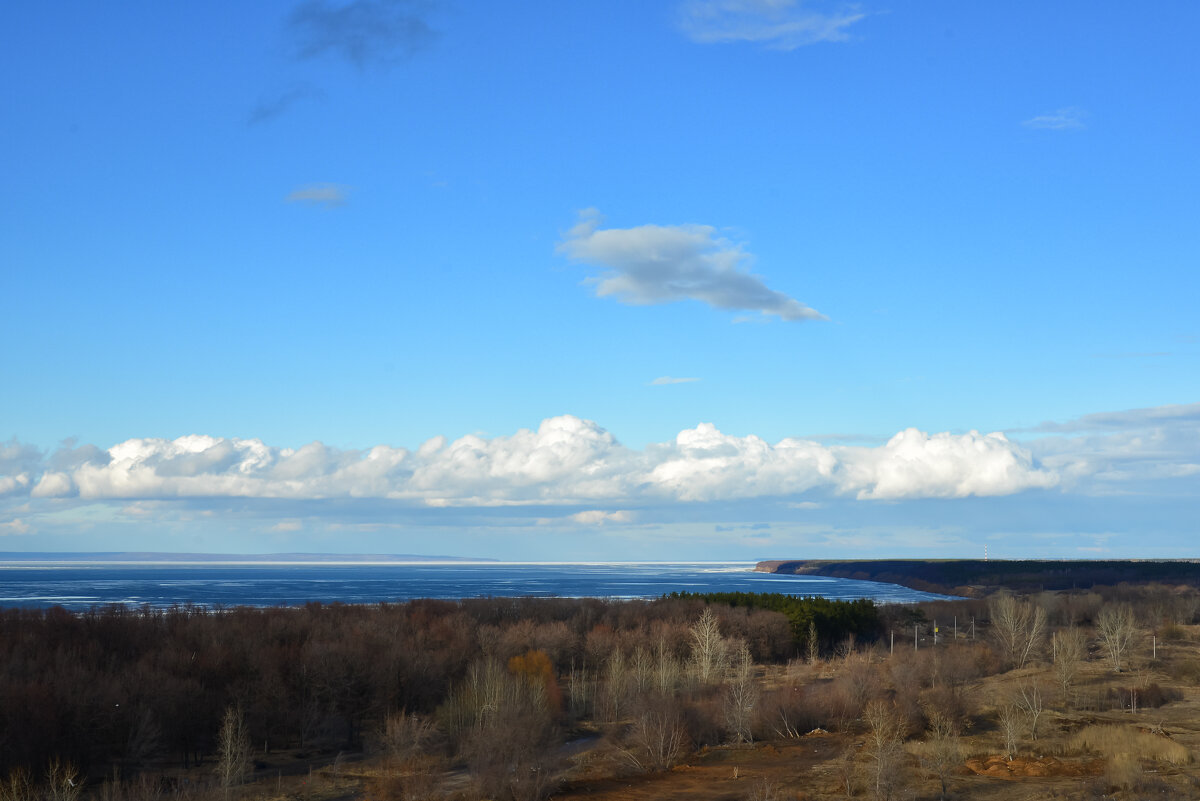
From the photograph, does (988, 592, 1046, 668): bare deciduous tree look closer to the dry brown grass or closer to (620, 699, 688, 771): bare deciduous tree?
the dry brown grass

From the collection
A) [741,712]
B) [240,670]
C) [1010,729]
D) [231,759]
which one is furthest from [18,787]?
[1010,729]

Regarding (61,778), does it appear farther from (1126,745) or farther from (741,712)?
(1126,745)

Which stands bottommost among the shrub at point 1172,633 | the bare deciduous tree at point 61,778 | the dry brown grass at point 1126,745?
the shrub at point 1172,633

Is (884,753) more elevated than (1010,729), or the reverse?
(884,753)

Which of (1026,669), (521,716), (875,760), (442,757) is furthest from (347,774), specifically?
(1026,669)

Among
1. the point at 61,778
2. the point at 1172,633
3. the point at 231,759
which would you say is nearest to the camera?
the point at 61,778

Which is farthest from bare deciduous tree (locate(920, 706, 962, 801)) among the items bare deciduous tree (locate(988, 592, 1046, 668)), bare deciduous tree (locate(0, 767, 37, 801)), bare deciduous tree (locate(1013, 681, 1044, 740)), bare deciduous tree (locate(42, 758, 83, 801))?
bare deciduous tree (locate(988, 592, 1046, 668))

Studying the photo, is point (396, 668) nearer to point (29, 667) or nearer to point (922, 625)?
point (29, 667)

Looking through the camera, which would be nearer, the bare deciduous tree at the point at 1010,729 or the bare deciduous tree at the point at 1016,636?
the bare deciduous tree at the point at 1010,729

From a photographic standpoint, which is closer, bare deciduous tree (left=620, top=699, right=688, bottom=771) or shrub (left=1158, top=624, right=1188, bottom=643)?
bare deciduous tree (left=620, top=699, right=688, bottom=771)

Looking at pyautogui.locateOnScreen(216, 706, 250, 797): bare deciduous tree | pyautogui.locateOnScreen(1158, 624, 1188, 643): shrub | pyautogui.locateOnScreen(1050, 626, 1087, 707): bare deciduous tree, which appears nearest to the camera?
pyautogui.locateOnScreen(216, 706, 250, 797): bare deciduous tree

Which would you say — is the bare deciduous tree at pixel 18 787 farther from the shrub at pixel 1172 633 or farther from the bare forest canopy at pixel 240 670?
the shrub at pixel 1172 633

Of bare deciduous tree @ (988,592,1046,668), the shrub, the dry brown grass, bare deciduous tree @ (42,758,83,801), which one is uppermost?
bare deciduous tree @ (42,758,83,801)

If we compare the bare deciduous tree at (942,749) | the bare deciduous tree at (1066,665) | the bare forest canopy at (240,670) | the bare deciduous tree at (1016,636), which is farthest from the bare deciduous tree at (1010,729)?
the bare deciduous tree at (1016,636)
